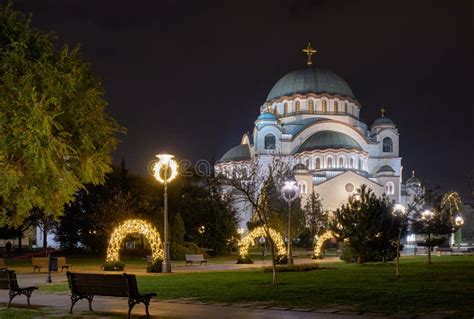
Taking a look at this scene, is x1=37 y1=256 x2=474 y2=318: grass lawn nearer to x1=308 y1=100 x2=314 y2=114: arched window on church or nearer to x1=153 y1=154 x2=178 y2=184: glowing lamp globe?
x1=153 y1=154 x2=178 y2=184: glowing lamp globe

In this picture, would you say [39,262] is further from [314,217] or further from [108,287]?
[314,217]

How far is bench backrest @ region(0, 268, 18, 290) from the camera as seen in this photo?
15477 mm

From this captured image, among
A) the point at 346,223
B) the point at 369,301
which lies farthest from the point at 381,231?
the point at 369,301

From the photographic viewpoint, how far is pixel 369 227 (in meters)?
33.4

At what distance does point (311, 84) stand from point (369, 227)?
63374 mm

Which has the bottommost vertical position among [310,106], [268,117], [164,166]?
[164,166]

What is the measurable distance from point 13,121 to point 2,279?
13.4 ft

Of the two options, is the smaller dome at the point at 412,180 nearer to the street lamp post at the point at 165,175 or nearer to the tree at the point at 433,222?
the tree at the point at 433,222

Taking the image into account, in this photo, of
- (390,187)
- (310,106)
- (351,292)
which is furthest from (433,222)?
(310,106)

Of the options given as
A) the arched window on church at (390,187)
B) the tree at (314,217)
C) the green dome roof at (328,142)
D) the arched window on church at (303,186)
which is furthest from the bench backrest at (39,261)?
the arched window on church at (390,187)

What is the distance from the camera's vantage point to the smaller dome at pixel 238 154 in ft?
321

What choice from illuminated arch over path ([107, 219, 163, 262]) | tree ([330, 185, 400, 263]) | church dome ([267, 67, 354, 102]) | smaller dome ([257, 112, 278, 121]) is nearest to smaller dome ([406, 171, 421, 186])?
church dome ([267, 67, 354, 102])

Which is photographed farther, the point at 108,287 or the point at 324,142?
the point at 324,142

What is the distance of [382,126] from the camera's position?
97.8m
